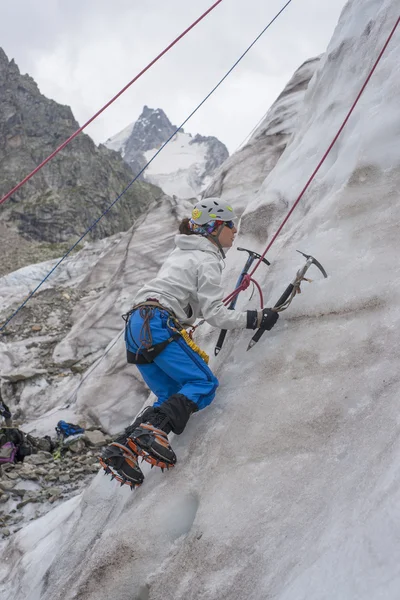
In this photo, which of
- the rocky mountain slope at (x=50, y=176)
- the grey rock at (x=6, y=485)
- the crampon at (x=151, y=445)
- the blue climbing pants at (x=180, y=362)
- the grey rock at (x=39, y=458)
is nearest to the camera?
the crampon at (x=151, y=445)

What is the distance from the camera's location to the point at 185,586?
8.39ft

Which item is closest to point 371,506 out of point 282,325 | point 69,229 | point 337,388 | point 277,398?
point 337,388

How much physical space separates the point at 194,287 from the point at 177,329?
15.3 inches

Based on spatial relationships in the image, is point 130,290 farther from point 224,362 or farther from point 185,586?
point 185,586

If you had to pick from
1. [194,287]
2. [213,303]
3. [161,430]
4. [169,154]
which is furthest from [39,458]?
[169,154]

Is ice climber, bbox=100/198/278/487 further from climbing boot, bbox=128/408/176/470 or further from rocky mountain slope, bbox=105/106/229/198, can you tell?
rocky mountain slope, bbox=105/106/229/198

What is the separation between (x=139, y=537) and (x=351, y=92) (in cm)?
490

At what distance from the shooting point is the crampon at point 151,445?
3.30m

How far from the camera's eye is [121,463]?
3.43 metres

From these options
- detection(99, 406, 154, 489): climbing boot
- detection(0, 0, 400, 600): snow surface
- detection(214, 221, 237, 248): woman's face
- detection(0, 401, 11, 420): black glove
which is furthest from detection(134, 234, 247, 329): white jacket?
detection(0, 401, 11, 420): black glove

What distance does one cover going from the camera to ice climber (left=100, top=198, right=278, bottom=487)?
11.2 feet

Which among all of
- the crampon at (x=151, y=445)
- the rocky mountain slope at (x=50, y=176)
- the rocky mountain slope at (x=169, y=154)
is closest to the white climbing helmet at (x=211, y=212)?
the crampon at (x=151, y=445)

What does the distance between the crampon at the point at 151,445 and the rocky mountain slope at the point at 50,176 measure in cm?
4433

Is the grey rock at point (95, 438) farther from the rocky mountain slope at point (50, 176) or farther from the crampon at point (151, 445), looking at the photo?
the rocky mountain slope at point (50, 176)
